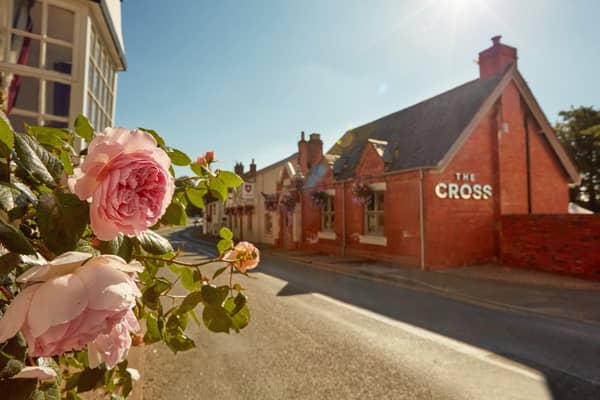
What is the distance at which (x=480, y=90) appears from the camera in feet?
47.3

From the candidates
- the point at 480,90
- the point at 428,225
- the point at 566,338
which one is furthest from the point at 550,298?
the point at 480,90

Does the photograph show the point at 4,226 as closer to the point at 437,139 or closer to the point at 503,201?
the point at 437,139

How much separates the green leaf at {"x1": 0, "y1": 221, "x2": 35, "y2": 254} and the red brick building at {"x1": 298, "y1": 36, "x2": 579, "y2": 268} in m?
12.8

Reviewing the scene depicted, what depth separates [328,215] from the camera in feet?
60.8

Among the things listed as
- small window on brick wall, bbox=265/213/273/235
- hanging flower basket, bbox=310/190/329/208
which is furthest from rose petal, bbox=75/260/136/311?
small window on brick wall, bbox=265/213/273/235

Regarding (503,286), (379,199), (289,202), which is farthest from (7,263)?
(289,202)

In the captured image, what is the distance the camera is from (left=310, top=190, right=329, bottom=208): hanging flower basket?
18.0 metres

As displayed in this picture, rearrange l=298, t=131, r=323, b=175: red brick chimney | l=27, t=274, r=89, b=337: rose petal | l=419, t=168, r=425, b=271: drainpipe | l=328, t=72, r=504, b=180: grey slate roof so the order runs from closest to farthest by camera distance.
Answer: l=27, t=274, r=89, b=337: rose petal, l=419, t=168, r=425, b=271: drainpipe, l=328, t=72, r=504, b=180: grey slate roof, l=298, t=131, r=323, b=175: red brick chimney

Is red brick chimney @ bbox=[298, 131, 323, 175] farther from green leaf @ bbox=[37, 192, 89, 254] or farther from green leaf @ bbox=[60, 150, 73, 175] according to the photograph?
green leaf @ bbox=[37, 192, 89, 254]

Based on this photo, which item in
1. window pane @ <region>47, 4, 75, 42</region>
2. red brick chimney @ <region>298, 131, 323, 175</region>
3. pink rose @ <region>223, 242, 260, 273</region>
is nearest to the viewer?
pink rose @ <region>223, 242, 260, 273</region>

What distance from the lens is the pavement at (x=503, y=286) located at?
7.20 meters

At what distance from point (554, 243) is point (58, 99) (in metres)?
13.8

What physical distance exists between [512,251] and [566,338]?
8079mm

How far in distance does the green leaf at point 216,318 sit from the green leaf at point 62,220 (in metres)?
0.53
